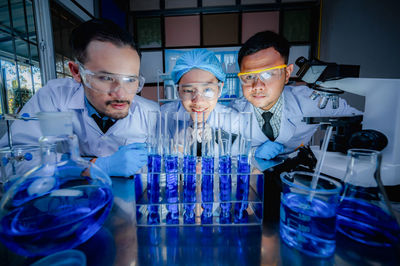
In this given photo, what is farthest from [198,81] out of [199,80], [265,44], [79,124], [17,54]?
[17,54]

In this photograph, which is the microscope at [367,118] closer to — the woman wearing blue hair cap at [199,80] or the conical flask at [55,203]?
the woman wearing blue hair cap at [199,80]

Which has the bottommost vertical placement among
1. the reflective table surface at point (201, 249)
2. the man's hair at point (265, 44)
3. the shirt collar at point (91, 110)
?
the reflective table surface at point (201, 249)

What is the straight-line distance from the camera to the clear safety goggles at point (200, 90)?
1.46 metres

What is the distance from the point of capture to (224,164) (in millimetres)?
705

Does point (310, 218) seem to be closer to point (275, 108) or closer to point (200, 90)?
point (200, 90)

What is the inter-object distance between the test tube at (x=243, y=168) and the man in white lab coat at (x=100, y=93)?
676 millimetres

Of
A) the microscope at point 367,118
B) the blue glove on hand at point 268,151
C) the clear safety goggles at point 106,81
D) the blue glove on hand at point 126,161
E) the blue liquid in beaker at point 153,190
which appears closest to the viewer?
the blue liquid in beaker at point 153,190

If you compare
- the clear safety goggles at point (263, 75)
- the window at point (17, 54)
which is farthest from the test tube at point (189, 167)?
the window at point (17, 54)

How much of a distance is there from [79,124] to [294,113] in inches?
83.7

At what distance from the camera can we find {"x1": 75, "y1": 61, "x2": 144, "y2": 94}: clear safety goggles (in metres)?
1.20

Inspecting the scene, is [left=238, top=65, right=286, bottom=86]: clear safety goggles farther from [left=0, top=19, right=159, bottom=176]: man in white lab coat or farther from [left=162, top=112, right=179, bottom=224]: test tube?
[left=162, top=112, right=179, bottom=224]: test tube

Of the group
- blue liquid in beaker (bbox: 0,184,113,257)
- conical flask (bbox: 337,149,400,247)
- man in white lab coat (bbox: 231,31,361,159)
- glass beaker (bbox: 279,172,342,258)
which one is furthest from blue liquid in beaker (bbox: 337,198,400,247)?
man in white lab coat (bbox: 231,31,361,159)

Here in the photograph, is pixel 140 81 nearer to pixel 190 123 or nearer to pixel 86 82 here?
pixel 86 82

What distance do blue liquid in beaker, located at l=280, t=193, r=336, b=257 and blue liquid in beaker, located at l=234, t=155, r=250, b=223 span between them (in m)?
0.14
